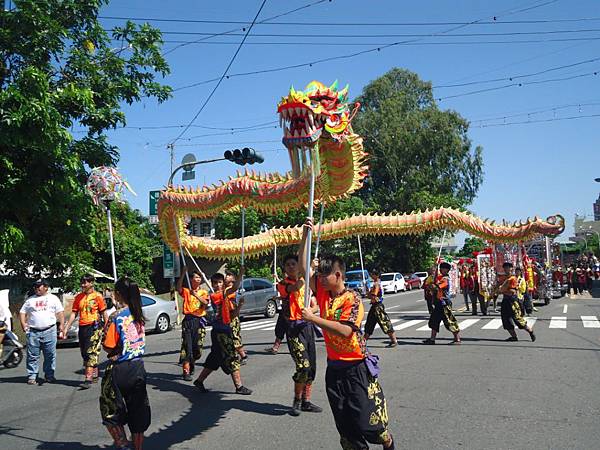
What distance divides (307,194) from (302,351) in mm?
3559

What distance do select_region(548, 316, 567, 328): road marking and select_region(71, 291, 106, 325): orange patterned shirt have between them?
10.9m

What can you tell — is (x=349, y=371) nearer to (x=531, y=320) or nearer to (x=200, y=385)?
(x=200, y=385)

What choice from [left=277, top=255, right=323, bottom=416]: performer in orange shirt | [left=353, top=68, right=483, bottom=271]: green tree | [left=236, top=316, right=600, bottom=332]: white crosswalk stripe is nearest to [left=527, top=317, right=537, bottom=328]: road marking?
[left=236, top=316, right=600, bottom=332]: white crosswalk stripe

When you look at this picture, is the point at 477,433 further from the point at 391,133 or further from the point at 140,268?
the point at 391,133

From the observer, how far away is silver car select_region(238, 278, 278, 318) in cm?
1878

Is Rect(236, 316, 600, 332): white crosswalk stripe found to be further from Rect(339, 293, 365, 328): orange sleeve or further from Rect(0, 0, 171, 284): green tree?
Rect(339, 293, 365, 328): orange sleeve

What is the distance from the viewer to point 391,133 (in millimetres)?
37000

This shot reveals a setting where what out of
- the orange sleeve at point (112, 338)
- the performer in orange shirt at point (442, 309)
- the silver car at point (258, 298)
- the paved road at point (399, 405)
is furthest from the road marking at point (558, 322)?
the orange sleeve at point (112, 338)

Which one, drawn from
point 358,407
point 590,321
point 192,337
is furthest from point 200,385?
point 590,321

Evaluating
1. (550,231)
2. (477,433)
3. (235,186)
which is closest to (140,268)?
(235,186)

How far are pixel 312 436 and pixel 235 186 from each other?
5.53 metres

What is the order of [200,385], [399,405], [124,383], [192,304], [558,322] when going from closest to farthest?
1. [124,383]
2. [399,405]
3. [200,385]
4. [192,304]
5. [558,322]

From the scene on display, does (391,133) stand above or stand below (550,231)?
above

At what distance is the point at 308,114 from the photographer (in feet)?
17.4
